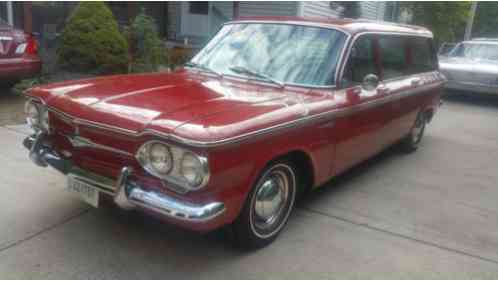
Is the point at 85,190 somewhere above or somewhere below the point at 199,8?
below

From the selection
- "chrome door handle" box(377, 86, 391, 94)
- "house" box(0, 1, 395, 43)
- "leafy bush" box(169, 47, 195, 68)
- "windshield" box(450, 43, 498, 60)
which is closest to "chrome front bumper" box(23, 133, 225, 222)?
"chrome door handle" box(377, 86, 391, 94)

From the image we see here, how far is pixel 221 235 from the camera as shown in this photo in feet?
11.6

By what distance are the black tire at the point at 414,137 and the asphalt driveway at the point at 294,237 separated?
3.64 ft

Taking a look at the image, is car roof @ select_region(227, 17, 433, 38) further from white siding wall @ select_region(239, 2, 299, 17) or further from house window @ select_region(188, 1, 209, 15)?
house window @ select_region(188, 1, 209, 15)

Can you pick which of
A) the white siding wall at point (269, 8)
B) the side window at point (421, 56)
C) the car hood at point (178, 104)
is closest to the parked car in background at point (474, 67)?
the white siding wall at point (269, 8)

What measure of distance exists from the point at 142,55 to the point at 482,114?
7111mm

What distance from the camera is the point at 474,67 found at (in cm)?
1064

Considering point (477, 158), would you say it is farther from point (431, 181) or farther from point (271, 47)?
point (271, 47)

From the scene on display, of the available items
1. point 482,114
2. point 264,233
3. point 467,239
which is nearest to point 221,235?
point 264,233

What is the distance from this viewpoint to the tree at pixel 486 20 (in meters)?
23.8

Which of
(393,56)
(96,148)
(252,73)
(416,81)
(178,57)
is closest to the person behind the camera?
(96,148)

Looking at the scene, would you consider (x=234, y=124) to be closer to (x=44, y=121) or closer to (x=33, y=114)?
(x=44, y=121)

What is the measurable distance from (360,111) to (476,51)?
898 centimetres

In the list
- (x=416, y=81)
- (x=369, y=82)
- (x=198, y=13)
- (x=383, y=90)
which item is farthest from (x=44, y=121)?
(x=198, y=13)
